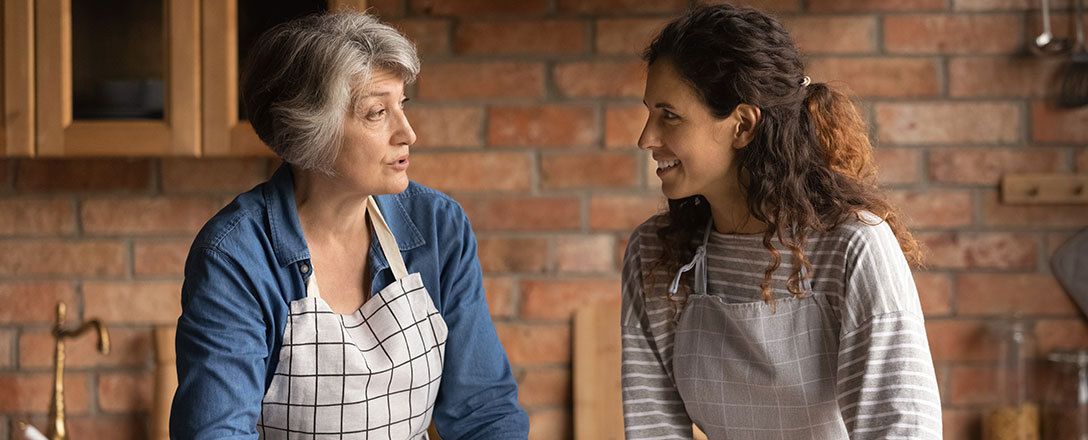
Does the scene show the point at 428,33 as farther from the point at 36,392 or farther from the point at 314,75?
the point at 36,392

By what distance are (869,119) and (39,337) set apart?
1765 mm

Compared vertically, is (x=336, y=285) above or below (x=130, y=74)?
below

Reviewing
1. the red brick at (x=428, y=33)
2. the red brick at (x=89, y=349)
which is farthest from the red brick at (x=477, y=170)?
the red brick at (x=89, y=349)

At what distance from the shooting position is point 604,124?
1.88 meters

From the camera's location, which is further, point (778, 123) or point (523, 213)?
point (523, 213)

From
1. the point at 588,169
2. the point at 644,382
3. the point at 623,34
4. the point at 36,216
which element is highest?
the point at 623,34

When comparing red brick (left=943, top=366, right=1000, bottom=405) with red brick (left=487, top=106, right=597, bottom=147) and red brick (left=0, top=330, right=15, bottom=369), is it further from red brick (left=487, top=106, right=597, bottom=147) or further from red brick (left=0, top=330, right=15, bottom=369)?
red brick (left=0, top=330, right=15, bottom=369)

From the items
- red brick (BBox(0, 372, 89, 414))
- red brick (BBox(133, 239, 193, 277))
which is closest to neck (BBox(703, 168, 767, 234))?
red brick (BBox(133, 239, 193, 277))

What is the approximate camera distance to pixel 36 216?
1891 millimetres

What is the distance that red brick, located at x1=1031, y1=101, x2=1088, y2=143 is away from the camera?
6.21 feet

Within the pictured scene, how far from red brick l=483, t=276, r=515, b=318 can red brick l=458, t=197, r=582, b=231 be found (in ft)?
0.35

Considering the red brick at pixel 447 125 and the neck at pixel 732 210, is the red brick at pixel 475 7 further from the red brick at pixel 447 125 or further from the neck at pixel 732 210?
the neck at pixel 732 210

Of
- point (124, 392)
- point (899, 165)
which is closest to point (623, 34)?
point (899, 165)

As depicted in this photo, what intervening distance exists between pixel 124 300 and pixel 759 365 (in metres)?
1.35
